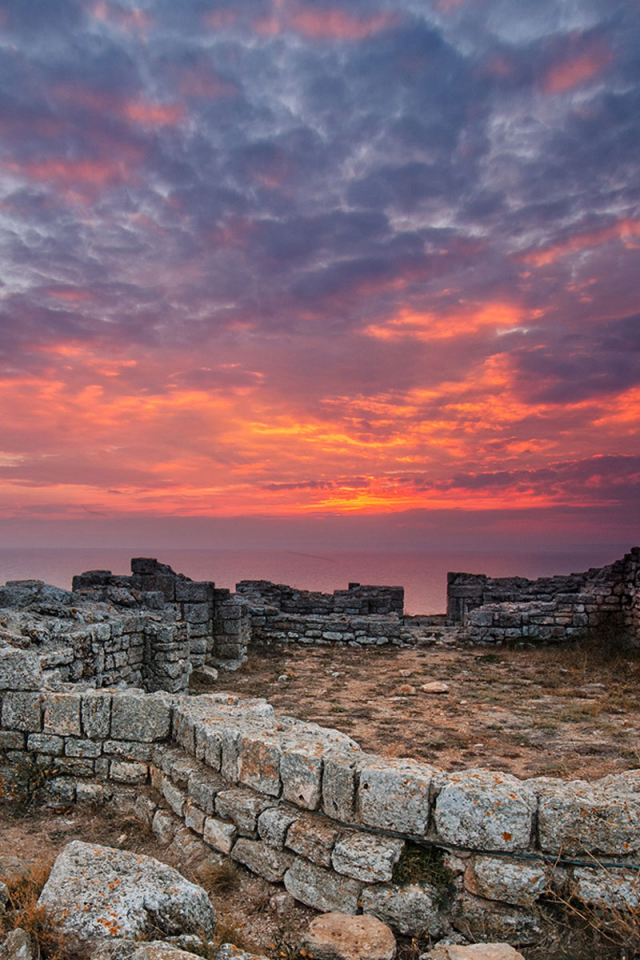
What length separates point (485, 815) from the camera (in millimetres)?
3949

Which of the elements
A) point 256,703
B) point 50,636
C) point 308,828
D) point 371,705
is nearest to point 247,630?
point 371,705

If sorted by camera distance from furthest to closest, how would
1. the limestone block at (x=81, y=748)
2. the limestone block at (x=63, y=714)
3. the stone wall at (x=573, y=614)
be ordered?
the stone wall at (x=573, y=614)
the limestone block at (x=63, y=714)
the limestone block at (x=81, y=748)

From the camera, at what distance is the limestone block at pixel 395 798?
4094mm

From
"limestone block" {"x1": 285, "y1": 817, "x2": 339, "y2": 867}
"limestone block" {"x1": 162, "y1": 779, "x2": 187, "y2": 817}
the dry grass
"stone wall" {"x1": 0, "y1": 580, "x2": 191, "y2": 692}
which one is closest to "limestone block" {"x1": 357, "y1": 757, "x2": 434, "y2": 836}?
"limestone block" {"x1": 285, "y1": 817, "x2": 339, "y2": 867}

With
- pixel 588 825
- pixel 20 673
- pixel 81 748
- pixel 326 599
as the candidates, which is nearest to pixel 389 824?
pixel 588 825

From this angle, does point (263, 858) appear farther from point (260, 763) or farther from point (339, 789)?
point (339, 789)

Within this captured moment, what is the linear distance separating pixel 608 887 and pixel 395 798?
1.43 m

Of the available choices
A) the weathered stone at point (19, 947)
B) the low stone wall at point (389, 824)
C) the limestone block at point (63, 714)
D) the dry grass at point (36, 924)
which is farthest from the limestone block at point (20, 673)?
the weathered stone at point (19, 947)

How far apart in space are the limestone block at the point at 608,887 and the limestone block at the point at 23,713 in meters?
5.26

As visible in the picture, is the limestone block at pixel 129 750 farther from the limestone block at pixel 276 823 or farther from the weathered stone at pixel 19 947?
the weathered stone at pixel 19 947

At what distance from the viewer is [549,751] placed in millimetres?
7918

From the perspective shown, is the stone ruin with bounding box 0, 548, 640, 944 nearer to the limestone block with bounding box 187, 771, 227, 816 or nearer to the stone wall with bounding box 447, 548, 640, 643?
the limestone block with bounding box 187, 771, 227, 816

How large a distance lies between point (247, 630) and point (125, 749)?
34.5 ft

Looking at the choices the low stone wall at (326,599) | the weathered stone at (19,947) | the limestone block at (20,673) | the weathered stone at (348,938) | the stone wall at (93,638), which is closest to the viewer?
the weathered stone at (19,947)
